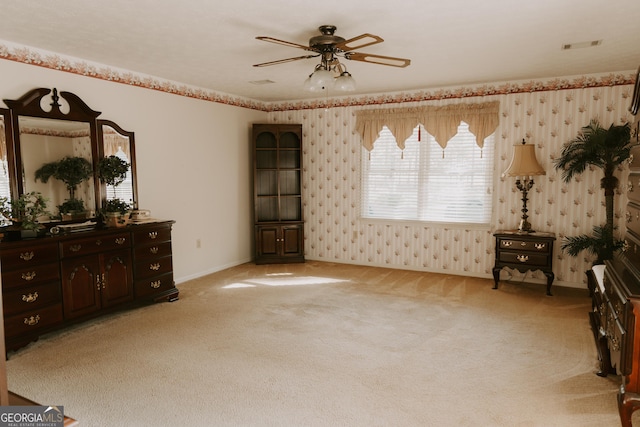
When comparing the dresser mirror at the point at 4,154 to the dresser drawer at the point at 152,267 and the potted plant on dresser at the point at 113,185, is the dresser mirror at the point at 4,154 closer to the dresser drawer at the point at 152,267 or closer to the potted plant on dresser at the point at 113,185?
the potted plant on dresser at the point at 113,185

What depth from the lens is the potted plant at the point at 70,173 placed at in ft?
13.0

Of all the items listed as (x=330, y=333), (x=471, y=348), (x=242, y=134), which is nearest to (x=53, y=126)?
(x=242, y=134)

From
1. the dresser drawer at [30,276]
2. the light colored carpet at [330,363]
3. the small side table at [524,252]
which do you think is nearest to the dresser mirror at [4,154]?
the dresser drawer at [30,276]

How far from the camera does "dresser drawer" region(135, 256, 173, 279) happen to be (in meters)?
4.40

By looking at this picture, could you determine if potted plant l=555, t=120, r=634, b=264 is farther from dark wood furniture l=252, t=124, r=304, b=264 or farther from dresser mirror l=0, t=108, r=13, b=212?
dresser mirror l=0, t=108, r=13, b=212

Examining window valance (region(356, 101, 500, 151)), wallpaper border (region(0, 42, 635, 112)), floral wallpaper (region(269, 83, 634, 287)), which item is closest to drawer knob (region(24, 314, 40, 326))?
wallpaper border (region(0, 42, 635, 112))

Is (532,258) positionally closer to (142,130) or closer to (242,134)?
(242,134)

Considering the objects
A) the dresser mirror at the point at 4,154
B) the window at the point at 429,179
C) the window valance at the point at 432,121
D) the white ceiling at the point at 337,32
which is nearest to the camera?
the white ceiling at the point at 337,32

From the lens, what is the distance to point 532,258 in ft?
16.1

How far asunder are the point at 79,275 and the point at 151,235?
0.84m

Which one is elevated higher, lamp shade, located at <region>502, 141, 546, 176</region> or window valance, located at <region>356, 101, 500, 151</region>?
window valance, located at <region>356, 101, 500, 151</region>

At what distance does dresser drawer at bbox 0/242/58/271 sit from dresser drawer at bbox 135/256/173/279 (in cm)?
87

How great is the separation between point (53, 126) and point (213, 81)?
189 cm

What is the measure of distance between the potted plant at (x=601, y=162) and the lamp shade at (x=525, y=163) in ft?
0.91
